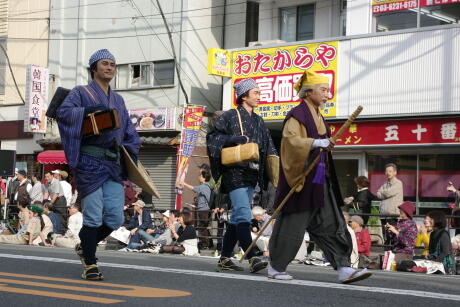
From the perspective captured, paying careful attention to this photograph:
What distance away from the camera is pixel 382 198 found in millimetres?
14719

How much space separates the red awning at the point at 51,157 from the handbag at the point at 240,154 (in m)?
19.0

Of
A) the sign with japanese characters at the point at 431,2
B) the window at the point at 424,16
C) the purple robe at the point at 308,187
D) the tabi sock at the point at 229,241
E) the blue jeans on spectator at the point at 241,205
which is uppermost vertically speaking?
the sign with japanese characters at the point at 431,2

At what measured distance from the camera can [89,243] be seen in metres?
6.87

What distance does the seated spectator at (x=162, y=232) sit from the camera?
15586 millimetres

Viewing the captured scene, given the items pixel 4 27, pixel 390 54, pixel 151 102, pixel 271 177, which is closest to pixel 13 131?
pixel 4 27

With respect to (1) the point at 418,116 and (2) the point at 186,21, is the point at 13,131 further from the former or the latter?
(1) the point at 418,116

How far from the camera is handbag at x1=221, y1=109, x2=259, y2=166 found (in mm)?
7691

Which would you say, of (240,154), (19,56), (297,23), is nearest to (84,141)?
(240,154)

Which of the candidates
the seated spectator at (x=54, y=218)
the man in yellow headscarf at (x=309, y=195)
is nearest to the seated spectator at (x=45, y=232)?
the seated spectator at (x=54, y=218)

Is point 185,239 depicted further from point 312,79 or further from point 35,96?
point 35,96

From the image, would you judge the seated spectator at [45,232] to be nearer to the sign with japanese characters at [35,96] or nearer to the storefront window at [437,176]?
the storefront window at [437,176]

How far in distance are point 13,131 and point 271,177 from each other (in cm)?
2230

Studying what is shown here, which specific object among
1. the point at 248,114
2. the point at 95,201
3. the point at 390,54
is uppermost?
the point at 390,54

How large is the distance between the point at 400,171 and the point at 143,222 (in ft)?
20.9
